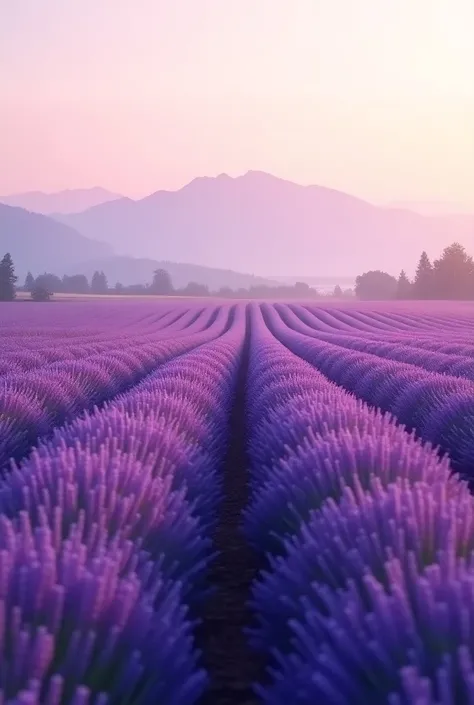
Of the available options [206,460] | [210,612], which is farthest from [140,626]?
[206,460]

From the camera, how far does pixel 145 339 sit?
1809 cm

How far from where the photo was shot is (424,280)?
6731 centimetres

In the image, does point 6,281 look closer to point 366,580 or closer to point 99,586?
point 99,586

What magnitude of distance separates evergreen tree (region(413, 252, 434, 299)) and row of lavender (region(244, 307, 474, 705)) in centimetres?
6408

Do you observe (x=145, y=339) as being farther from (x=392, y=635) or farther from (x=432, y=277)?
(x=432, y=277)

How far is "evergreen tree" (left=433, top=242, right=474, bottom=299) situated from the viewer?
65000 millimetres

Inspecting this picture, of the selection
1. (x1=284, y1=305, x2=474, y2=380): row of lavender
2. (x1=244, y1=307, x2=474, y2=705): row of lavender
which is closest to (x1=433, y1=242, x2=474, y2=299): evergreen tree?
(x1=284, y1=305, x2=474, y2=380): row of lavender

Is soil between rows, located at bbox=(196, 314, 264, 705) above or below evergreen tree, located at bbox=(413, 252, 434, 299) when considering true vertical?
below

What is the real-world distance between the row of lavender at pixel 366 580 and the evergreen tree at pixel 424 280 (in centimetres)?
6408

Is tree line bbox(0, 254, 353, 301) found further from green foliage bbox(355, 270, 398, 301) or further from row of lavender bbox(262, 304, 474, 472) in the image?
row of lavender bbox(262, 304, 474, 472)

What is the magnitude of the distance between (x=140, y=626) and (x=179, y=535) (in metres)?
1.01

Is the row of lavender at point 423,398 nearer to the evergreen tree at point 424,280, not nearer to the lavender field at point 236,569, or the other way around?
the lavender field at point 236,569

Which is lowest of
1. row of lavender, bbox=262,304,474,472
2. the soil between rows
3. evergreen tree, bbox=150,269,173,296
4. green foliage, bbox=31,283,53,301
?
the soil between rows

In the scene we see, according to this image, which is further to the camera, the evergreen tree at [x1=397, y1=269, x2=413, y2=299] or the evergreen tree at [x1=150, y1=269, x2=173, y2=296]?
the evergreen tree at [x1=150, y1=269, x2=173, y2=296]
